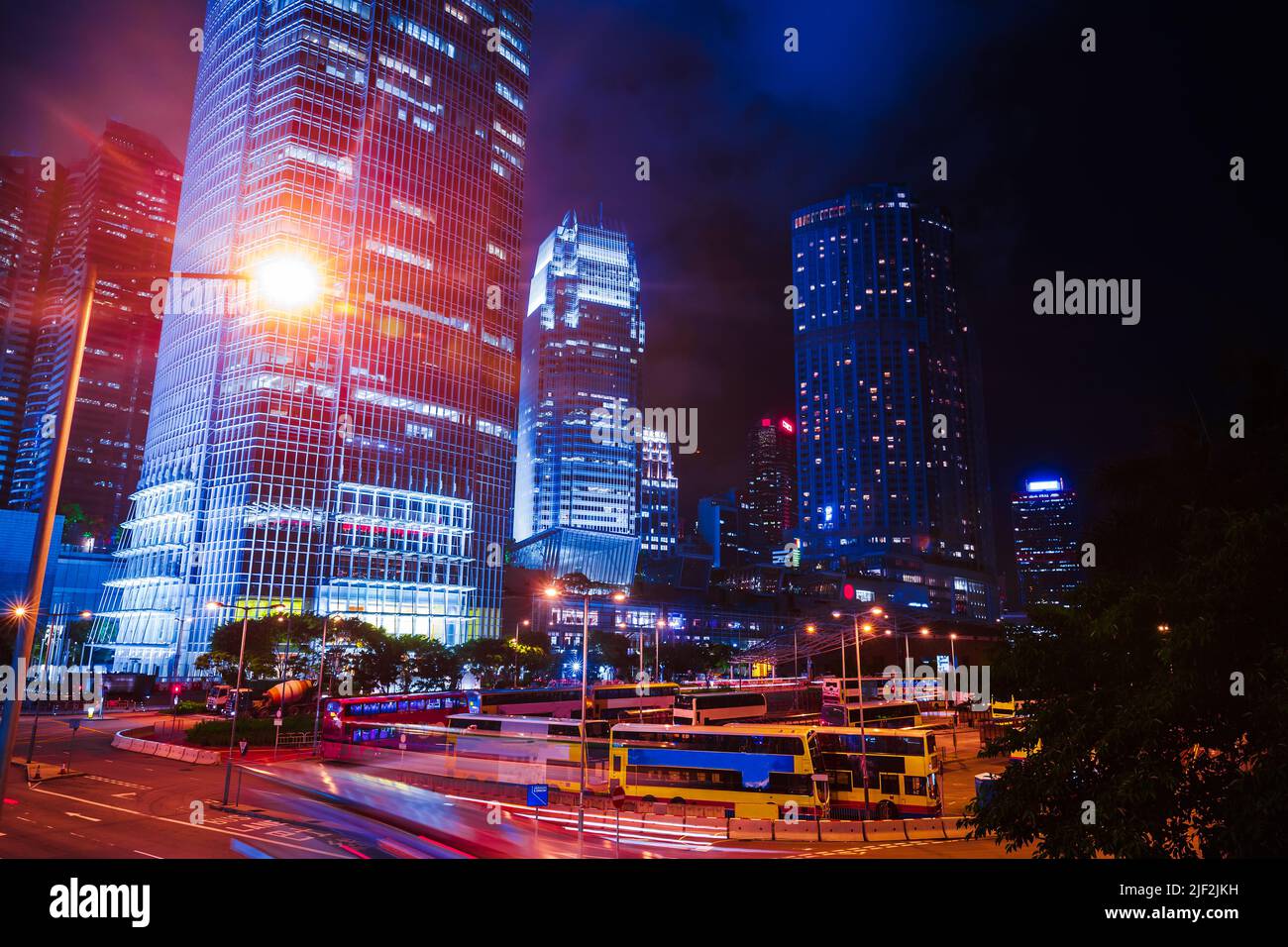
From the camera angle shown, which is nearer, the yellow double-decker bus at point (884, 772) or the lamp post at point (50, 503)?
the lamp post at point (50, 503)

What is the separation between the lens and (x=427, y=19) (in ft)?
378

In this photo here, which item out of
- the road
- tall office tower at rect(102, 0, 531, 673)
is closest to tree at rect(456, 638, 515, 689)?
tall office tower at rect(102, 0, 531, 673)

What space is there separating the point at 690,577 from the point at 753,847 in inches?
5734

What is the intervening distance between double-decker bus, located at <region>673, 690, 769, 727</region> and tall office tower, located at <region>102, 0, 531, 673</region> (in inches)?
2499

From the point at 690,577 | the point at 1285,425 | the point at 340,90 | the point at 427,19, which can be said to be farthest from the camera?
the point at 690,577

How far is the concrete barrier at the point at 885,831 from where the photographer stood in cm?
2723

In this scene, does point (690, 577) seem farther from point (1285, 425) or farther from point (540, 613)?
point (1285, 425)

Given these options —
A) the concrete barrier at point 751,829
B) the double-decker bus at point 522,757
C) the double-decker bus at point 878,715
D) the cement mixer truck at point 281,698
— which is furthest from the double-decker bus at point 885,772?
the cement mixer truck at point 281,698

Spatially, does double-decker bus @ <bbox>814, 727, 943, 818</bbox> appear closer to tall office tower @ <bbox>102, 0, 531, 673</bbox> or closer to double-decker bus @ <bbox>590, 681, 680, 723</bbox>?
double-decker bus @ <bbox>590, 681, 680, 723</bbox>

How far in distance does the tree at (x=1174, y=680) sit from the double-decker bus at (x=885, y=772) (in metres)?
20.1

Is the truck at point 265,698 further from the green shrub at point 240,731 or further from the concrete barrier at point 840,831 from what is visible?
the concrete barrier at point 840,831
